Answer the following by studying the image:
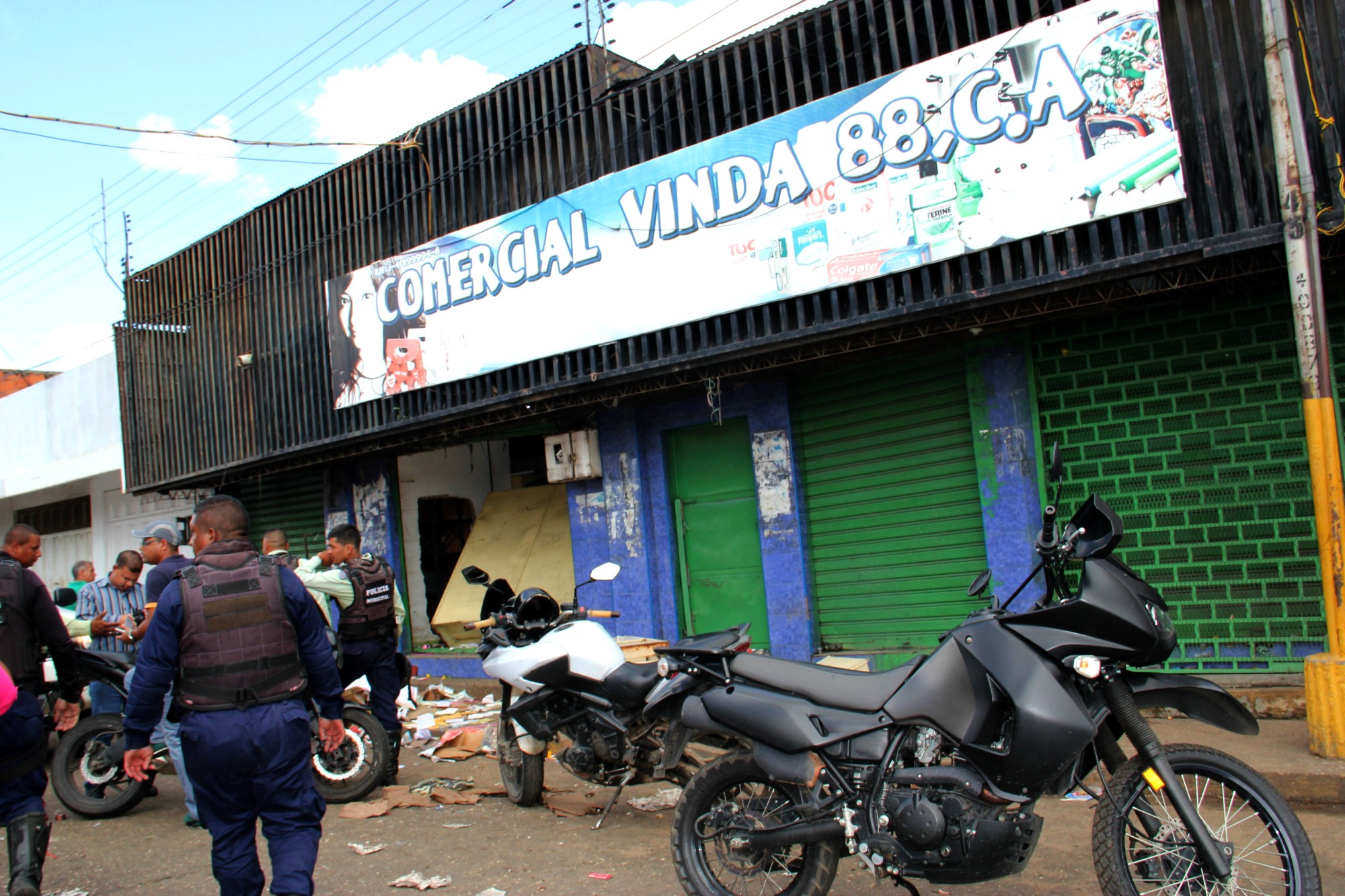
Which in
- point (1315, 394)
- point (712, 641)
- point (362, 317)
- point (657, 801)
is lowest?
point (657, 801)

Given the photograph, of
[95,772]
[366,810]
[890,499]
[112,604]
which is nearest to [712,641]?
[366,810]

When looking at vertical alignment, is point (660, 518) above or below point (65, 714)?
above

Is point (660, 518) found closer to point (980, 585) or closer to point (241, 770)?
point (980, 585)

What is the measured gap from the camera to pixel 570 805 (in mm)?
5637

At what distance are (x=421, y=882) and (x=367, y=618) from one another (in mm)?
2213

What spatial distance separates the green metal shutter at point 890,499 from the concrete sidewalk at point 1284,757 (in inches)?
70.9

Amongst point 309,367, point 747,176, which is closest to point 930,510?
point 747,176

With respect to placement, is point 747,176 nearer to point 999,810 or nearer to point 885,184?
point 885,184

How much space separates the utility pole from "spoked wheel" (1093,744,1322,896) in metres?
2.32

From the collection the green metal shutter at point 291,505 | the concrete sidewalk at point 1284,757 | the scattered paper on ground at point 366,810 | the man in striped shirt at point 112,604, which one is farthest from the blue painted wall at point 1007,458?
the green metal shutter at point 291,505

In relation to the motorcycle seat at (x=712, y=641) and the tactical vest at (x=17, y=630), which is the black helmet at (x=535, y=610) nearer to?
the motorcycle seat at (x=712, y=641)

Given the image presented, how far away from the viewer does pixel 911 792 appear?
3.23 metres

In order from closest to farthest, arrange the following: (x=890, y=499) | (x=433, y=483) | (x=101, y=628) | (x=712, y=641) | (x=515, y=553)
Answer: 1. (x=712, y=641)
2. (x=101, y=628)
3. (x=890, y=499)
4. (x=515, y=553)
5. (x=433, y=483)

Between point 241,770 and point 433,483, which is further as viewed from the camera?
point 433,483
